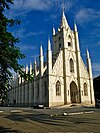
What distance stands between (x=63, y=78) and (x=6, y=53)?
42.0 meters

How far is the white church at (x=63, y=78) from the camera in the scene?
47.0m

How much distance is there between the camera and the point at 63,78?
49875 millimetres

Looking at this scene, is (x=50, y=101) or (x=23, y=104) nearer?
(x=50, y=101)

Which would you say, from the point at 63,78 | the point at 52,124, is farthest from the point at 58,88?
the point at 52,124

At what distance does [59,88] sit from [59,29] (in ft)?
71.3

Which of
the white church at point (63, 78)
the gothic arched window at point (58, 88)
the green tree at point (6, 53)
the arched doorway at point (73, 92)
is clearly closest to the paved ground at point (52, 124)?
the green tree at point (6, 53)

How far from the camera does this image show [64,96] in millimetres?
48281

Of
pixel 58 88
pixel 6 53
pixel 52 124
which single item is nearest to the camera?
pixel 6 53

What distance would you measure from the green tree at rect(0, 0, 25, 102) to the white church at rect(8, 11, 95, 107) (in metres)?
36.6

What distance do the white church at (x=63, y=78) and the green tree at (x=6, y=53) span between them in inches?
1440

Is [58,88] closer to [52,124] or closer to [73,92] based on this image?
[73,92]

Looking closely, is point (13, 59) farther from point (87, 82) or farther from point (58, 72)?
point (87, 82)

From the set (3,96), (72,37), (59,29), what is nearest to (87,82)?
(72,37)

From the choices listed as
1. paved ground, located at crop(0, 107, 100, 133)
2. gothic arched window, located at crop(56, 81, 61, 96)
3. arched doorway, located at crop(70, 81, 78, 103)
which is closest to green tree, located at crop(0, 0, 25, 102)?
paved ground, located at crop(0, 107, 100, 133)
